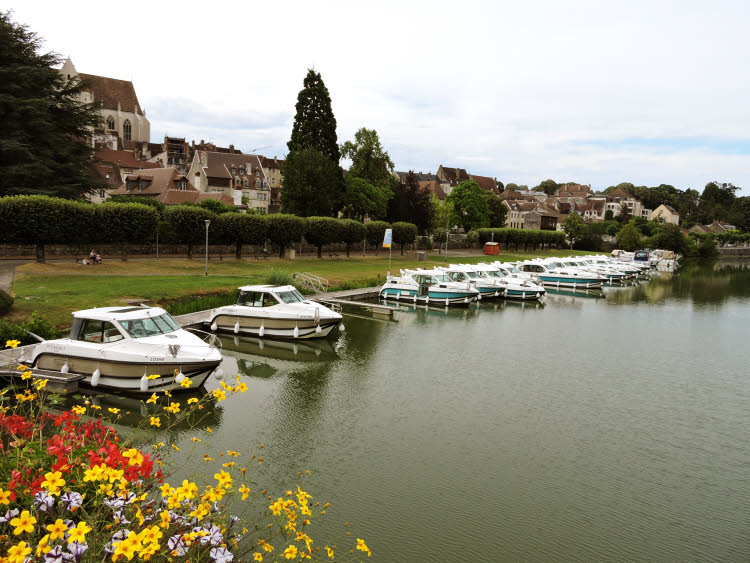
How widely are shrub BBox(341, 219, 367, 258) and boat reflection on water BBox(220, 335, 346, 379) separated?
1373 inches

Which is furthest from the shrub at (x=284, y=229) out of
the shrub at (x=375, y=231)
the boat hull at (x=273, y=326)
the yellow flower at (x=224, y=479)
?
the yellow flower at (x=224, y=479)

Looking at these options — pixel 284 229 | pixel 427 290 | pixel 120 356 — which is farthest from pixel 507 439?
pixel 284 229

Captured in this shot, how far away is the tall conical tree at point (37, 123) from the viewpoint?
4344 cm

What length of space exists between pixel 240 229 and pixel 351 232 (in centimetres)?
→ 1496

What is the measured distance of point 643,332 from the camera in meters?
32.6

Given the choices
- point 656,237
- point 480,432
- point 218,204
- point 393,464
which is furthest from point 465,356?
point 656,237

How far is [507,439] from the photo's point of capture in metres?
15.0

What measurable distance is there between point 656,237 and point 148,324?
362 feet

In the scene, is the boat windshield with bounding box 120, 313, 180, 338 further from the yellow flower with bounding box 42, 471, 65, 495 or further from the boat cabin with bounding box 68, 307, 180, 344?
the yellow flower with bounding box 42, 471, 65, 495

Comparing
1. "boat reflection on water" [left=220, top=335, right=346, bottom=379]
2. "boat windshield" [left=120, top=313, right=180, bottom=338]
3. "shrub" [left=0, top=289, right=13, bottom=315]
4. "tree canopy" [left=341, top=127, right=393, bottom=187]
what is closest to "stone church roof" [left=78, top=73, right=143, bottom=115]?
"tree canopy" [left=341, top=127, right=393, bottom=187]

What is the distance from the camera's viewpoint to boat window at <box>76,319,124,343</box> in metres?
16.8

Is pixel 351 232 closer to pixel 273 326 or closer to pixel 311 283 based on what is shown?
pixel 311 283

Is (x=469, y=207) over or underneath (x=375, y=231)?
over

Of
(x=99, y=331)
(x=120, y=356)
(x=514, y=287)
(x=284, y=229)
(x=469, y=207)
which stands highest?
(x=469, y=207)
